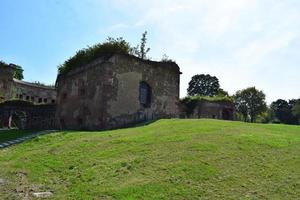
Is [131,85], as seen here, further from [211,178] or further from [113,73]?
[211,178]

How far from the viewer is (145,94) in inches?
1037

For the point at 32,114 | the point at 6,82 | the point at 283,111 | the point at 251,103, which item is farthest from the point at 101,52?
the point at 283,111

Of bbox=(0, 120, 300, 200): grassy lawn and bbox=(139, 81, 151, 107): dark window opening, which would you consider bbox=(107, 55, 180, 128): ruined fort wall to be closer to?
bbox=(139, 81, 151, 107): dark window opening

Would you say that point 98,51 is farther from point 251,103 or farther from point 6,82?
point 251,103

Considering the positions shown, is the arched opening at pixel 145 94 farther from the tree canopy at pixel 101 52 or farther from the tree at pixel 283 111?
the tree at pixel 283 111

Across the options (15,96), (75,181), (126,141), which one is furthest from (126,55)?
(15,96)

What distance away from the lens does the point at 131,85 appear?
25.1m

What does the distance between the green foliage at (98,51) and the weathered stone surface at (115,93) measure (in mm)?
645

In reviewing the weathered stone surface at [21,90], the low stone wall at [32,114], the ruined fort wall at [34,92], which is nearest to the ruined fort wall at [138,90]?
the low stone wall at [32,114]

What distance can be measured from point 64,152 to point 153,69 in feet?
45.4

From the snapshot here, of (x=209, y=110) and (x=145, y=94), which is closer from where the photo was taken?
(x=145, y=94)

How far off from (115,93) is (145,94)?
313 centimetres

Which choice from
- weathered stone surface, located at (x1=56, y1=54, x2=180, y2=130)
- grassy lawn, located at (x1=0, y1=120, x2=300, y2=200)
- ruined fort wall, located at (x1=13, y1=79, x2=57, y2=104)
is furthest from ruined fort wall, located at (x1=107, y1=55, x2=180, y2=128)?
ruined fort wall, located at (x1=13, y1=79, x2=57, y2=104)

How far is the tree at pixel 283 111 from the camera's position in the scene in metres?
74.4
